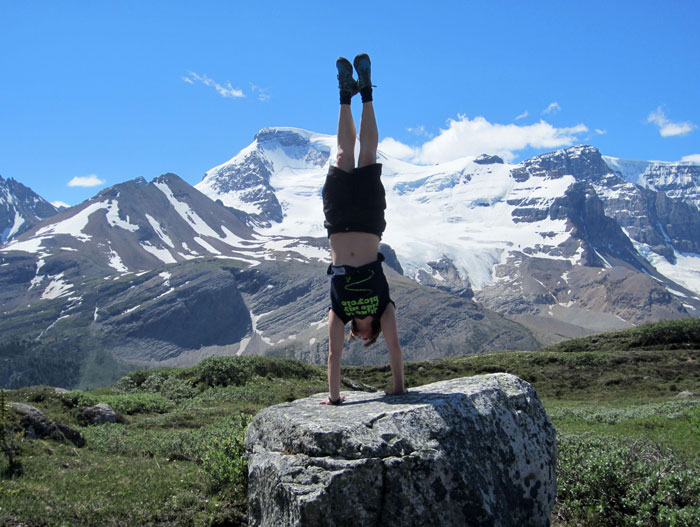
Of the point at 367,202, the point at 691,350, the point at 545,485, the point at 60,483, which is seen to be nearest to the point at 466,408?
the point at 545,485

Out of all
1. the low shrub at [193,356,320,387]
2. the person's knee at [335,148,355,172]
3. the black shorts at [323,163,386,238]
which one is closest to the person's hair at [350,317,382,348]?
the black shorts at [323,163,386,238]

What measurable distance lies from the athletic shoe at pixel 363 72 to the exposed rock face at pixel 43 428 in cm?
930

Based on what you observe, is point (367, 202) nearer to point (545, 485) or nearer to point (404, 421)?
point (404, 421)

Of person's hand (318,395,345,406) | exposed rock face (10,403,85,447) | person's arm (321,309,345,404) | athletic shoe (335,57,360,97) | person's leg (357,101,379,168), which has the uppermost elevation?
athletic shoe (335,57,360,97)

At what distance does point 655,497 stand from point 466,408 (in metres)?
2.94

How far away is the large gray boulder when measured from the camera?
5836 millimetres

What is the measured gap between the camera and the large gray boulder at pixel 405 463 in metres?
5.84

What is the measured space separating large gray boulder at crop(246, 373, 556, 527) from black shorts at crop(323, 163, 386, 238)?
2.64 metres

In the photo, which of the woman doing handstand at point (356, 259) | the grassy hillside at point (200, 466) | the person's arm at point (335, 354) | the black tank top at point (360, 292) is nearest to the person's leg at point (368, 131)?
the woman doing handstand at point (356, 259)

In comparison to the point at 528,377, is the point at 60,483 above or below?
above

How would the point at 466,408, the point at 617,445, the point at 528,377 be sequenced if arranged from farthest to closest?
the point at 528,377 < the point at 617,445 < the point at 466,408

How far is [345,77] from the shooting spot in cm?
855

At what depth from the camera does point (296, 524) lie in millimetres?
5758

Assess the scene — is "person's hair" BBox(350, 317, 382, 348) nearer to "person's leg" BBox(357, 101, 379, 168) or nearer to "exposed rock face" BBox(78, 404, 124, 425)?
"person's leg" BBox(357, 101, 379, 168)
